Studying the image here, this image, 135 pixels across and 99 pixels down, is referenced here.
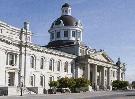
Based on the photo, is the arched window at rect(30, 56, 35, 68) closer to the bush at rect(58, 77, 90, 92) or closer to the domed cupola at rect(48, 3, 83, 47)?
the bush at rect(58, 77, 90, 92)

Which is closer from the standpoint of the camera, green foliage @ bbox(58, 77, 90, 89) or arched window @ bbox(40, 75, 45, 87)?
green foliage @ bbox(58, 77, 90, 89)

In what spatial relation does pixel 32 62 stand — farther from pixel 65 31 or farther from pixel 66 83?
pixel 65 31

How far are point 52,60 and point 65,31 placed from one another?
21975 mm

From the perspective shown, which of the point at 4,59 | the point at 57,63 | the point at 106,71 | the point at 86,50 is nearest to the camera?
the point at 4,59

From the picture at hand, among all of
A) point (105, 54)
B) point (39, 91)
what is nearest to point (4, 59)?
point (39, 91)

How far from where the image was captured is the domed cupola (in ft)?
342

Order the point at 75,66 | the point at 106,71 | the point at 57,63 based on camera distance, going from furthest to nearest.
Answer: the point at 106,71 < the point at 75,66 < the point at 57,63

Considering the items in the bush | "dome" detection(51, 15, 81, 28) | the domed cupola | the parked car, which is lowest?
the parked car

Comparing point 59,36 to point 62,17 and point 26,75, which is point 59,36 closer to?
point 62,17

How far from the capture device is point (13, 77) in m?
69.1

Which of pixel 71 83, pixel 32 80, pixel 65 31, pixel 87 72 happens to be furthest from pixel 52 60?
pixel 65 31

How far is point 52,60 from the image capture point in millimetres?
84312

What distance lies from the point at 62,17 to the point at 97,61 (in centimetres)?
1807

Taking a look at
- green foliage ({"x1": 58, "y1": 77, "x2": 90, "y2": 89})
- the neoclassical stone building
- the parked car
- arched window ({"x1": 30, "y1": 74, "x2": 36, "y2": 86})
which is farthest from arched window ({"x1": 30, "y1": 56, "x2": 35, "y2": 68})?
the parked car
